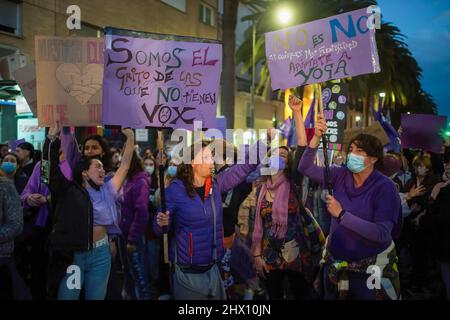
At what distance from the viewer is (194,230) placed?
3980mm

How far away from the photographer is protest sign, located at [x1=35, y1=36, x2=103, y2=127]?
16.8 feet

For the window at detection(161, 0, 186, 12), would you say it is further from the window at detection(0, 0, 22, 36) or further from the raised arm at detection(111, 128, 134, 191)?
the raised arm at detection(111, 128, 134, 191)

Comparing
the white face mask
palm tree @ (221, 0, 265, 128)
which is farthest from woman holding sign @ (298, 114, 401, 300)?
palm tree @ (221, 0, 265, 128)

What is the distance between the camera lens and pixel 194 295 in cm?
391

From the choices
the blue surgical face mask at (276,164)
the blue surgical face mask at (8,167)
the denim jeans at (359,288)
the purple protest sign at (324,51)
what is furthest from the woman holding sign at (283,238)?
the blue surgical face mask at (8,167)

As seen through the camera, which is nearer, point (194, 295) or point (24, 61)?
point (194, 295)

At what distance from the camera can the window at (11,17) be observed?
14.6 meters

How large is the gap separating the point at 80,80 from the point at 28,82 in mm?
864

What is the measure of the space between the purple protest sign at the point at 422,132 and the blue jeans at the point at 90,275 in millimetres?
5269

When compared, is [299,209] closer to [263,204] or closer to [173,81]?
[263,204]

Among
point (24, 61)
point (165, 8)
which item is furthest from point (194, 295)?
point (165, 8)

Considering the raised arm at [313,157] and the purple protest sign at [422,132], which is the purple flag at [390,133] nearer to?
the purple protest sign at [422,132]
